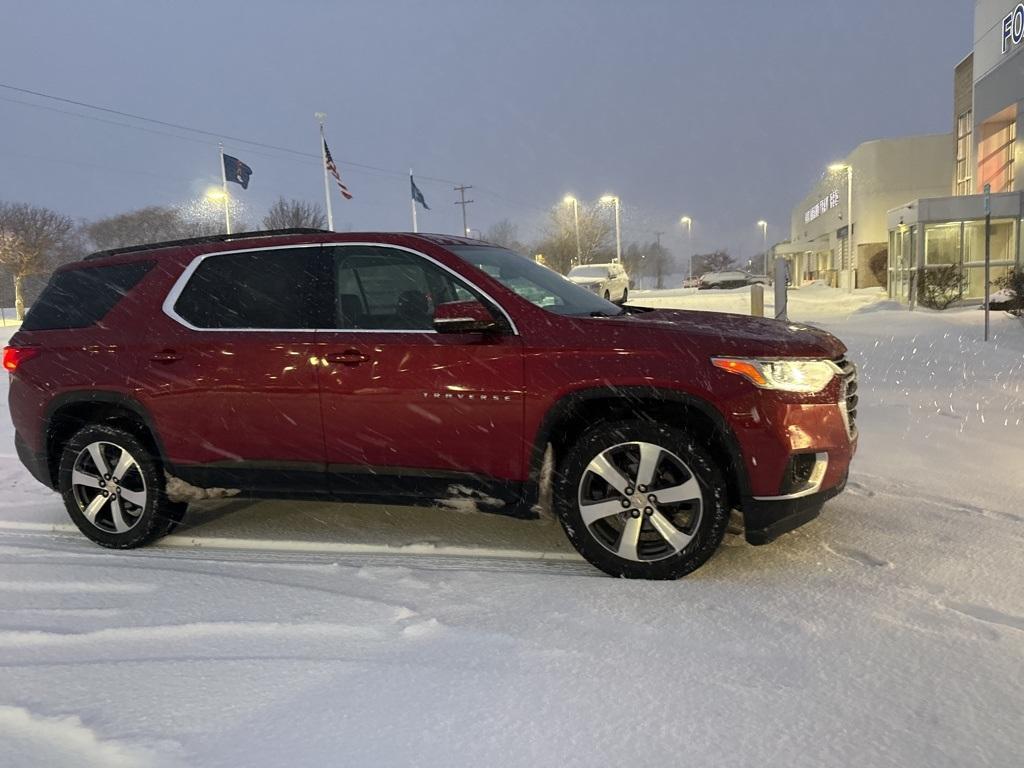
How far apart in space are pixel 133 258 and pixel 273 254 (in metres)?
0.96

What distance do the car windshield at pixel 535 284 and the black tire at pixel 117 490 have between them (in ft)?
7.15

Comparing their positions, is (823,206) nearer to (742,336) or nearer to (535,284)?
(535,284)

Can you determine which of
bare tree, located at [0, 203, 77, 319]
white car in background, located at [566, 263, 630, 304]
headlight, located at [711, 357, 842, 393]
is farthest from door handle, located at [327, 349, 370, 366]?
bare tree, located at [0, 203, 77, 319]

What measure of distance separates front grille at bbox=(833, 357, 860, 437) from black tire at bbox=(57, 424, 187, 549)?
3705 millimetres

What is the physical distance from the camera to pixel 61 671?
112 inches

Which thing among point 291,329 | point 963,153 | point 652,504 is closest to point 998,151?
point 963,153

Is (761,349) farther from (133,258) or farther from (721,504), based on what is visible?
(133,258)

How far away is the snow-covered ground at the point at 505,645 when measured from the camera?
233 centimetres

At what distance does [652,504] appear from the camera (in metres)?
3.55

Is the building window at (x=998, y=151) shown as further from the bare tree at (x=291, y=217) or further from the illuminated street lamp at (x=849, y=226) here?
the bare tree at (x=291, y=217)

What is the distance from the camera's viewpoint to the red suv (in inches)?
138

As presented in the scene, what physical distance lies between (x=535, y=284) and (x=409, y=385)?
976 mm

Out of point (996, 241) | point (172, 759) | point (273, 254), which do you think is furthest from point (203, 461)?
point (996, 241)

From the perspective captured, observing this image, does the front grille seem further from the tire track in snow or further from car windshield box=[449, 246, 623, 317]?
car windshield box=[449, 246, 623, 317]
